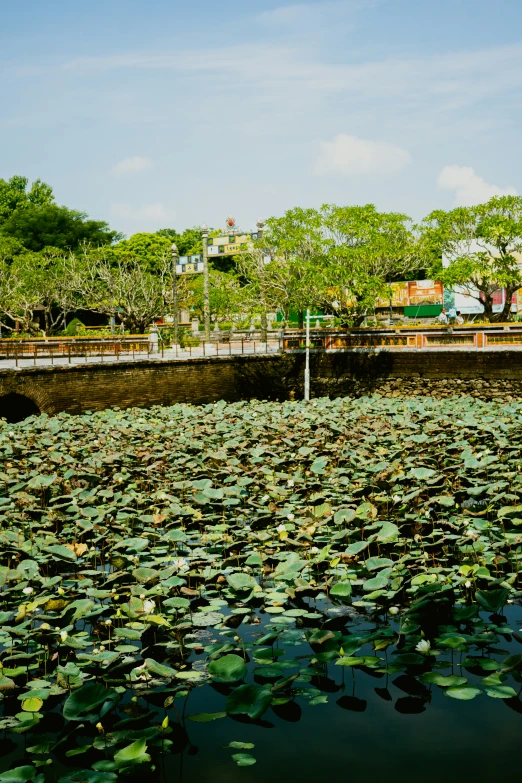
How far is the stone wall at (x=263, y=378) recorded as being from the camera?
2409 centimetres

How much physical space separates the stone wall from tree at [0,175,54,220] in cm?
5066

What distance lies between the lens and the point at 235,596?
270 inches

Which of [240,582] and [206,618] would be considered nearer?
[206,618]

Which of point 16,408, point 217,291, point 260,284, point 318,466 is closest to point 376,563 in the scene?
point 318,466

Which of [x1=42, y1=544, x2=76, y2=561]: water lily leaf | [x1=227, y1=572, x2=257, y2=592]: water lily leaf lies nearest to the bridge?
[x1=42, y1=544, x2=76, y2=561]: water lily leaf

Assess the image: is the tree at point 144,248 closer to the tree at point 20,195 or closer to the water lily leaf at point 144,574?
the tree at point 20,195

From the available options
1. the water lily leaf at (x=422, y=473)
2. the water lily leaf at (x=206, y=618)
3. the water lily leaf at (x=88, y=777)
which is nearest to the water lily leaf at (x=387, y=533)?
the water lily leaf at (x=422, y=473)

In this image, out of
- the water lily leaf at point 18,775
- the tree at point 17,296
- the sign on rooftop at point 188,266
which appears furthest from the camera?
the tree at point 17,296

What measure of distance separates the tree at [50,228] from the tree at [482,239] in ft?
132

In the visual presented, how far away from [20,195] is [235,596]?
2980 inches

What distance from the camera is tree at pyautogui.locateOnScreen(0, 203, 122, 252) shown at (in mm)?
67375

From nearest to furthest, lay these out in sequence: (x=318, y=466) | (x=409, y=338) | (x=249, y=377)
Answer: (x=318, y=466), (x=409, y=338), (x=249, y=377)

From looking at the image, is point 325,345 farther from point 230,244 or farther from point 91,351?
point 91,351

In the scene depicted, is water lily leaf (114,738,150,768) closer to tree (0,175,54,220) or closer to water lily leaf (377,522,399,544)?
water lily leaf (377,522,399,544)
